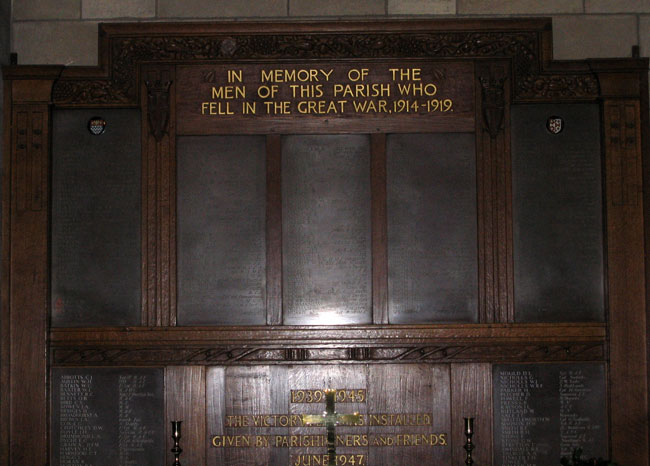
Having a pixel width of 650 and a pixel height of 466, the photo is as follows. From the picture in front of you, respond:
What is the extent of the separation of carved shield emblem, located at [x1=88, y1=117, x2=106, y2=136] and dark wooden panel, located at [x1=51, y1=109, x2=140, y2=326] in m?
0.03

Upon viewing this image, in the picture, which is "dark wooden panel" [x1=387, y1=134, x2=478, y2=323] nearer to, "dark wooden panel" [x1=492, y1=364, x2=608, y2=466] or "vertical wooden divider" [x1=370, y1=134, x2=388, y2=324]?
"vertical wooden divider" [x1=370, y1=134, x2=388, y2=324]

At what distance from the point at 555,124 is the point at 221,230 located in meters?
2.96

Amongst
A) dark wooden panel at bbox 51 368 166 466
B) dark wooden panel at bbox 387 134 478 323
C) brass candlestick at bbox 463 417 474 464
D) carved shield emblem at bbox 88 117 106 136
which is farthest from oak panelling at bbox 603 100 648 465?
carved shield emblem at bbox 88 117 106 136

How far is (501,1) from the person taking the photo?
7.31 meters

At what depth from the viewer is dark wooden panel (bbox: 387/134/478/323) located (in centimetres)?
707

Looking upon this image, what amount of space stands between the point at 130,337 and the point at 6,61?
2.57m

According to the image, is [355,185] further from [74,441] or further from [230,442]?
[74,441]

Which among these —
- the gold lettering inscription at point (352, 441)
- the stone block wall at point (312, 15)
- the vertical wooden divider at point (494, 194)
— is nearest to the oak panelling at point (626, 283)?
the stone block wall at point (312, 15)

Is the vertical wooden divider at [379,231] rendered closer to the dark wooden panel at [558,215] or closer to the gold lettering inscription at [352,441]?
the gold lettering inscription at [352,441]

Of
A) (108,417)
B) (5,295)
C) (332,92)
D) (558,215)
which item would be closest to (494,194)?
(558,215)

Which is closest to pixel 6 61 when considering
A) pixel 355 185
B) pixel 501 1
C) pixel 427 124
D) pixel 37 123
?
pixel 37 123

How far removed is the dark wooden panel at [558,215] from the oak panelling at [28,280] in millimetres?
3955

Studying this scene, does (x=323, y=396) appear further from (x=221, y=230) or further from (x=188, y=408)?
(x=221, y=230)

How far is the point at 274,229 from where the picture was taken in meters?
7.10
